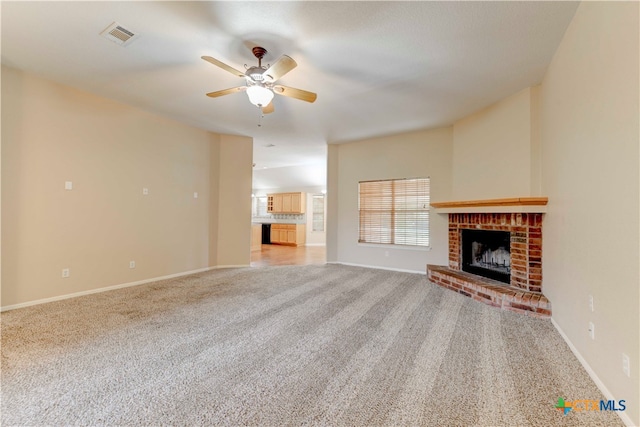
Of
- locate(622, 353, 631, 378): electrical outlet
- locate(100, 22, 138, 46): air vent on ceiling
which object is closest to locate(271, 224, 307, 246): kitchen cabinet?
locate(100, 22, 138, 46): air vent on ceiling

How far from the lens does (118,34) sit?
245cm

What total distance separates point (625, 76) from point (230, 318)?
3.66m

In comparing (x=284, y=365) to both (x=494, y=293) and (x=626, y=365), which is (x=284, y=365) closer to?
(x=626, y=365)

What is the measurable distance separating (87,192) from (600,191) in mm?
5567

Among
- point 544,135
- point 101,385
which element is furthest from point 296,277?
point 544,135

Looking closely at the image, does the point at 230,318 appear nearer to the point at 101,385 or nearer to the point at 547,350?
the point at 101,385

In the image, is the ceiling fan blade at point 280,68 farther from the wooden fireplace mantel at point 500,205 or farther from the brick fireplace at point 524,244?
the brick fireplace at point 524,244

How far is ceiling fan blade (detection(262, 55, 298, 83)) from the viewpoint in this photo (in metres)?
2.29

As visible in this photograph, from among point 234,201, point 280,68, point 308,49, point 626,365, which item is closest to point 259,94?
point 280,68

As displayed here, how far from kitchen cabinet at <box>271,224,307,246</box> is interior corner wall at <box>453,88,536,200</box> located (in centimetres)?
649

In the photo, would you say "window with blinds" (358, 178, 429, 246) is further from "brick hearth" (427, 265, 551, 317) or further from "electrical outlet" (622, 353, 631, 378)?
"electrical outlet" (622, 353, 631, 378)

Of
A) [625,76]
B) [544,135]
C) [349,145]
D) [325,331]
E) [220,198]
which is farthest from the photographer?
[349,145]

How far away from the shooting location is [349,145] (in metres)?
6.17

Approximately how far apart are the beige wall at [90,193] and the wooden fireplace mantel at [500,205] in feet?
15.4
